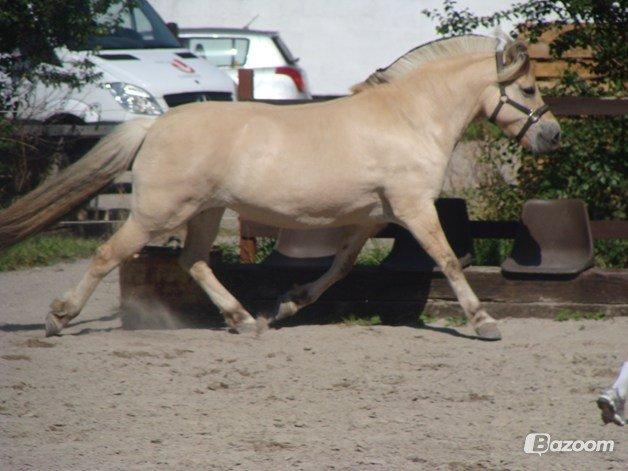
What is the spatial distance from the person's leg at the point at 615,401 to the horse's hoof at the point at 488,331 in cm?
233

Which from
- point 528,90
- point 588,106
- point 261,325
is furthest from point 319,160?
point 588,106

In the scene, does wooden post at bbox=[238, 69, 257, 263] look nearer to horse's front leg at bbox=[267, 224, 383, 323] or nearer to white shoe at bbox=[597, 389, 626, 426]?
horse's front leg at bbox=[267, 224, 383, 323]

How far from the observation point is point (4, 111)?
1093 cm

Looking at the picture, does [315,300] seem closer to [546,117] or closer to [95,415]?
[546,117]

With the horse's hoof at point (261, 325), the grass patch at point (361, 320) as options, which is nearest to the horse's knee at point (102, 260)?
the horse's hoof at point (261, 325)

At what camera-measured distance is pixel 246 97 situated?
930cm

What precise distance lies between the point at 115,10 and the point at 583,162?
6.39 meters

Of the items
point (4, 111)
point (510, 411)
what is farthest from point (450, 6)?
point (510, 411)

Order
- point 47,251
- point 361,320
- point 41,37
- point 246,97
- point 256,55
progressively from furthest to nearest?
point 256,55
point 47,251
point 41,37
point 246,97
point 361,320

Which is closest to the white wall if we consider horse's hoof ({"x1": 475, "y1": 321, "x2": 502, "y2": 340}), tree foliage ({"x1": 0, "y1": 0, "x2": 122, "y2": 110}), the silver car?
the silver car

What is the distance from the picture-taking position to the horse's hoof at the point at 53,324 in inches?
289

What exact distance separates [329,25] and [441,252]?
49.2 ft

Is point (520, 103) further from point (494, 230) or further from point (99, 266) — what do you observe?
point (99, 266)

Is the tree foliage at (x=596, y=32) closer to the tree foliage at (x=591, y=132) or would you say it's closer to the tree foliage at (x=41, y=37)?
the tree foliage at (x=591, y=132)
